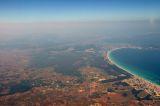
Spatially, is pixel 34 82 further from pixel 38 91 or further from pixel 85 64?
pixel 85 64

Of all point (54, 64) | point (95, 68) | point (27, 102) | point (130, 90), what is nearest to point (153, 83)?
point (130, 90)

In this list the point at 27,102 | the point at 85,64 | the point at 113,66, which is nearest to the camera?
the point at 27,102

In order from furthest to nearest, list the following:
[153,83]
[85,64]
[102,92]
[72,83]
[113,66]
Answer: [85,64]
[113,66]
[72,83]
[153,83]
[102,92]

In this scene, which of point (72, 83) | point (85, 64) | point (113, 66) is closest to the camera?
point (72, 83)

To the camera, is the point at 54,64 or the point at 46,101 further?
the point at 54,64

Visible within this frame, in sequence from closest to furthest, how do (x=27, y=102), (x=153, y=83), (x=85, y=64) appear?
(x=27, y=102)
(x=153, y=83)
(x=85, y=64)

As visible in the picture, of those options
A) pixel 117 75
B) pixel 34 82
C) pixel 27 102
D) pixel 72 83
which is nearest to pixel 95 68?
pixel 117 75

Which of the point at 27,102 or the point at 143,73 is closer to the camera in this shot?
the point at 27,102

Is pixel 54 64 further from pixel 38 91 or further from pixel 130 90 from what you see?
pixel 130 90
